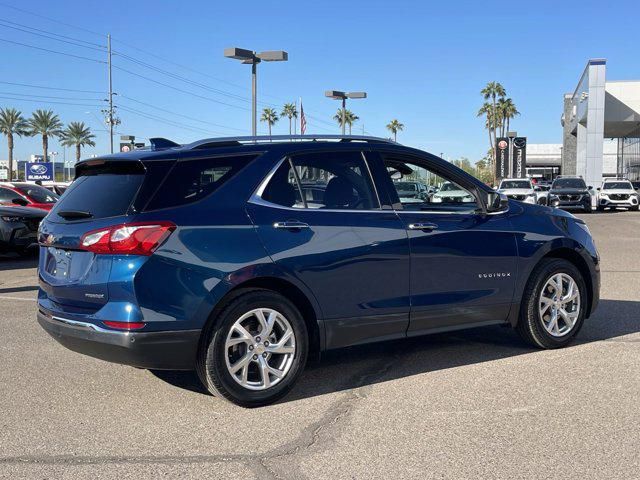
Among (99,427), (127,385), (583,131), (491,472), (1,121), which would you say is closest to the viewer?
(491,472)

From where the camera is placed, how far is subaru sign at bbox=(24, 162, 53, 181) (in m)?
57.1

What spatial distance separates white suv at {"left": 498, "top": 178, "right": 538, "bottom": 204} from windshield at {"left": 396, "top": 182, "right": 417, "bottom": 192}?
2683 cm

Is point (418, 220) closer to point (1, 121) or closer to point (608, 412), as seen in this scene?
point (608, 412)

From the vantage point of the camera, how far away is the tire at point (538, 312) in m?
5.84

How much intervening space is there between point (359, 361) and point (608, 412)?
6.62 ft

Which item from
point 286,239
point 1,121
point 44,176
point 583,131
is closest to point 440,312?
point 286,239

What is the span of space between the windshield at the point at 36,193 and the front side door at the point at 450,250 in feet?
41.0

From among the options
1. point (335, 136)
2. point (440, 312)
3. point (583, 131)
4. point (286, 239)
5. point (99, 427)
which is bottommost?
point (99, 427)

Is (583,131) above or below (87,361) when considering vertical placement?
above

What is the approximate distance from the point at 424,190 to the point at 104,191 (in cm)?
260

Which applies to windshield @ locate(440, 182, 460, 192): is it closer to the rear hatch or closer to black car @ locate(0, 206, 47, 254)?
the rear hatch

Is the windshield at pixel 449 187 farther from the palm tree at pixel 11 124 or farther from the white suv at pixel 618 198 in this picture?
the palm tree at pixel 11 124

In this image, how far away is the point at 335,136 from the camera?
17.0 ft

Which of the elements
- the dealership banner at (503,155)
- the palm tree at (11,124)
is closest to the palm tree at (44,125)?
the palm tree at (11,124)
